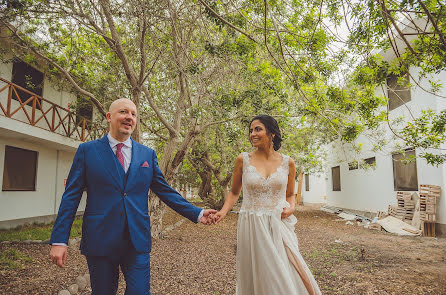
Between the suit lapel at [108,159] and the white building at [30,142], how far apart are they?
8901 mm

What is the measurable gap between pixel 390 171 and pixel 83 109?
14031 mm

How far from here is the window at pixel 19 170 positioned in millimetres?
11594

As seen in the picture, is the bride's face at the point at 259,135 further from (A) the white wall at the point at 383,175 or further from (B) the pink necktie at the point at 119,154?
(A) the white wall at the point at 383,175

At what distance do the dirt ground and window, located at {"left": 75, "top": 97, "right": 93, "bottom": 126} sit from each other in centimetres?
606

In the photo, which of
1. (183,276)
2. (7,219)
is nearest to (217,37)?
(183,276)

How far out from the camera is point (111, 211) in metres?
2.57

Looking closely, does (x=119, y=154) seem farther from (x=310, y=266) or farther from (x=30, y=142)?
(x=30, y=142)

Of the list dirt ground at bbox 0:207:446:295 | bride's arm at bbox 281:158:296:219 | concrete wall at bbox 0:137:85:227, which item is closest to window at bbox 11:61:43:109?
concrete wall at bbox 0:137:85:227

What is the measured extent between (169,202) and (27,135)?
9.98 metres

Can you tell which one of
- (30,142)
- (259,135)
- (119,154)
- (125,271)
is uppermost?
(30,142)

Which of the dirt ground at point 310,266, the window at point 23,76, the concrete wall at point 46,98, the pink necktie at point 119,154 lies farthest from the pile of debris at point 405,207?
the window at point 23,76

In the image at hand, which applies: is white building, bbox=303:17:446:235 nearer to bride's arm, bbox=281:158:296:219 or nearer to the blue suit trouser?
bride's arm, bbox=281:158:296:219

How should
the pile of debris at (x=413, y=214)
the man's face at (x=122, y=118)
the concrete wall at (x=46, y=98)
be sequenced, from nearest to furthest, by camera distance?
the man's face at (x=122, y=118)
the pile of debris at (x=413, y=214)
the concrete wall at (x=46, y=98)

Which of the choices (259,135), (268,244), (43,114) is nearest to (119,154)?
(259,135)
